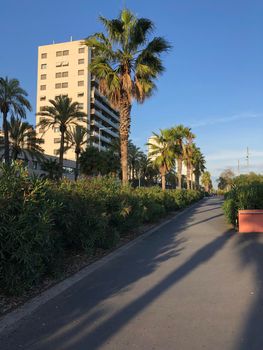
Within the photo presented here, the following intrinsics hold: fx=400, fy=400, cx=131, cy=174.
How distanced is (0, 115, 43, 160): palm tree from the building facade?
154 ft

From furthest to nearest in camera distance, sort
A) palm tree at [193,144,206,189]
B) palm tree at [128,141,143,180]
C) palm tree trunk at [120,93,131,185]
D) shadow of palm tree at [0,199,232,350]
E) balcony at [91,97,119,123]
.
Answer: balcony at [91,97,119,123]
palm tree at [128,141,143,180]
palm tree at [193,144,206,189]
palm tree trunk at [120,93,131,185]
shadow of palm tree at [0,199,232,350]

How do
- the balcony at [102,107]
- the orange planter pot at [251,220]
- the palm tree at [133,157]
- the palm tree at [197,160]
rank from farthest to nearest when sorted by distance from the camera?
1. the balcony at [102,107]
2. the palm tree at [133,157]
3. the palm tree at [197,160]
4. the orange planter pot at [251,220]

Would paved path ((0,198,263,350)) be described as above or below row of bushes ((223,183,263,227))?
below

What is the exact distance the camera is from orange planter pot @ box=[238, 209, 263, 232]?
14.7 m

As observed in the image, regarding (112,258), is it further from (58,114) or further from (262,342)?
(58,114)

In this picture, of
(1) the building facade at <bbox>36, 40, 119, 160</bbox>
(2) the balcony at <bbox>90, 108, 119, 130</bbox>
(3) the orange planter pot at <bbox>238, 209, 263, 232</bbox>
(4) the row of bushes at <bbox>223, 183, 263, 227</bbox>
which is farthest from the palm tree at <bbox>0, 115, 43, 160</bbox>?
(2) the balcony at <bbox>90, 108, 119, 130</bbox>

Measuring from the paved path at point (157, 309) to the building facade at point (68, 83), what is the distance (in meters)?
85.2

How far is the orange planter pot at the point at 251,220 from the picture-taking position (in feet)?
48.3

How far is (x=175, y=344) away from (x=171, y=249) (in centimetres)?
672

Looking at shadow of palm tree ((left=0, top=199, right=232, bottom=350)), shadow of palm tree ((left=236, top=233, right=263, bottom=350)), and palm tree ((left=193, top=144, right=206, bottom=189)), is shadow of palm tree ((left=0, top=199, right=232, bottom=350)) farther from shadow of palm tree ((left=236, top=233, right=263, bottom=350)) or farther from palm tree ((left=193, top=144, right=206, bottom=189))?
palm tree ((left=193, top=144, right=206, bottom=189))

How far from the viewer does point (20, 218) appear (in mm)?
5773

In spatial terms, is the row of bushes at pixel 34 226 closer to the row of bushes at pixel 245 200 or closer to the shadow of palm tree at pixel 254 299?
the shadow of palm tree at pixel 254 299

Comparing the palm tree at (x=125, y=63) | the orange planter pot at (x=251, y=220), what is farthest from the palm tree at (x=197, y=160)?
the orange planter pot at (x=251, y=220)

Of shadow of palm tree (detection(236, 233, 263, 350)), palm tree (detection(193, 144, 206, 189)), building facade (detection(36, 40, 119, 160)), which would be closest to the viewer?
shadow of palm tree (detection(236, 233, 263, 350))
